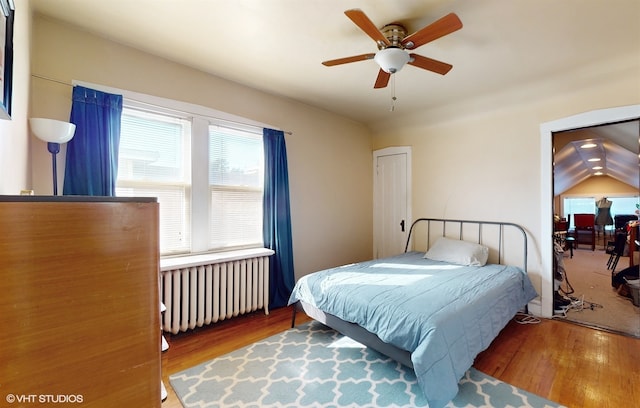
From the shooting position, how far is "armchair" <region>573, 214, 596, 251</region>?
645 centimetres

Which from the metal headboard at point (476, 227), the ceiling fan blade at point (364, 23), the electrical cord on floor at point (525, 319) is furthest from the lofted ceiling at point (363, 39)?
the electrical cord on floor at point (525, 319)

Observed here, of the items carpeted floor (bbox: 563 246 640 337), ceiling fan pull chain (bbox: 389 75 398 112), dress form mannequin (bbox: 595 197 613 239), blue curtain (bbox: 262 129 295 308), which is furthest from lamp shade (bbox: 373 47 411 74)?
dress form mannequin (bbox: 595 197 613 239)

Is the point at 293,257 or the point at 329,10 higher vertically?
the point at 329,10

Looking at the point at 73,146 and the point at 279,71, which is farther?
the point at 279,71

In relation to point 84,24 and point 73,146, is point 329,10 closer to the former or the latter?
point 84,24

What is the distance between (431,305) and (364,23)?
188 cm

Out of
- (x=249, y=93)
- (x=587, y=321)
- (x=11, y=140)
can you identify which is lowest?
(x=587, y=321)

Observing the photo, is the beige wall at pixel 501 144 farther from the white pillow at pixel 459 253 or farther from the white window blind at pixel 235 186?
the white window blind at pixel 235 186

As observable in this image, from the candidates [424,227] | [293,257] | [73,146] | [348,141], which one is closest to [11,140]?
[73,146]

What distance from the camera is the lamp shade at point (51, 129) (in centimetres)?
169

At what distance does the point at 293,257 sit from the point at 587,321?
329 centimetres

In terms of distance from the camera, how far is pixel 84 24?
2.08m

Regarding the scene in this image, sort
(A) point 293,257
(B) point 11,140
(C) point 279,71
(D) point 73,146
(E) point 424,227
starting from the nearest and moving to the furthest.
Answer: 1. (B) point 11,140
2. (D) point 73,146
3. (C) point 279,71
4. (A) point 293,257
5. (E) point 424,227

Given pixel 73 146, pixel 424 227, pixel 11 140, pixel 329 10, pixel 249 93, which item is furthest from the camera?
pixel 424 227
